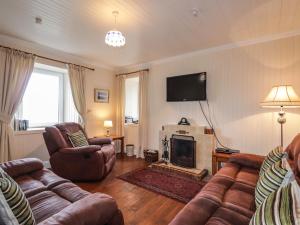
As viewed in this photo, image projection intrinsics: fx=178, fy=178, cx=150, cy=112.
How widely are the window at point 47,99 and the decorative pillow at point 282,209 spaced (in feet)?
12.9

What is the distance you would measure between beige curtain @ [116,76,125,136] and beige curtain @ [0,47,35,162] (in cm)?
225

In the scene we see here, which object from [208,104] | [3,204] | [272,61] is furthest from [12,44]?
[272,61]

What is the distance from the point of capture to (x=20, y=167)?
74.2 inches

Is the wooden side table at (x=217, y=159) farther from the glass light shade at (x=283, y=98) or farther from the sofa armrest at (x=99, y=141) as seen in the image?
the sofa armrest at (x=99, y=141)

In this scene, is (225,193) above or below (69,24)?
below

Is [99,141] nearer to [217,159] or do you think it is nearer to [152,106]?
[152,106]

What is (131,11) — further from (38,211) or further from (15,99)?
(15,99)

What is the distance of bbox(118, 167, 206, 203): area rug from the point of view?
2533 mm

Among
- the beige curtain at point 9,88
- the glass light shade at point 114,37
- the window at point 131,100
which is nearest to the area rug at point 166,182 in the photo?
the beige curtain at point 9,88

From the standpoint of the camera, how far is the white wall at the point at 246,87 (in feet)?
9.05

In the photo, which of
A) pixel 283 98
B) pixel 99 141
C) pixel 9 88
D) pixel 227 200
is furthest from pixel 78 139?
pixel 283 98

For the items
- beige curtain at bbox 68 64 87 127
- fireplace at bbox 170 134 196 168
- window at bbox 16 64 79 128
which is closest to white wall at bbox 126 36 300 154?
fireplace at bbox 170 134 196 168

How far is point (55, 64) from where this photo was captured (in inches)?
145

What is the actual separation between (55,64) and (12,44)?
760 mm
